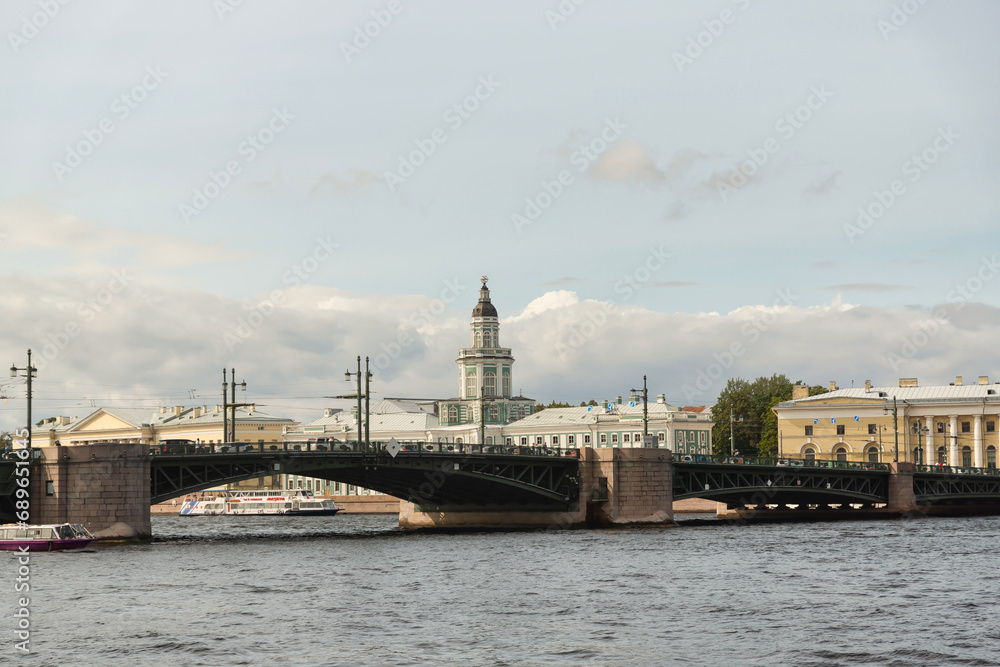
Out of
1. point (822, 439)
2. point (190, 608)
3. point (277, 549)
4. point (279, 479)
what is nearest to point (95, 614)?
point (190, 608)

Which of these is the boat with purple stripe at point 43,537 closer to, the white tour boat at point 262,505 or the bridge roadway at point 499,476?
the bridge roadway at point 499,476

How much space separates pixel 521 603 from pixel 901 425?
78.6 meters

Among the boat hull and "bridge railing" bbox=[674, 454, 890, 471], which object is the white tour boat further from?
the boat hull

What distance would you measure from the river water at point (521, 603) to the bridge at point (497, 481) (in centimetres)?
330

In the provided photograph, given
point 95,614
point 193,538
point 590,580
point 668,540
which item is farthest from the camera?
point 193,538

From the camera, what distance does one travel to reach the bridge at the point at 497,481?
179 ft

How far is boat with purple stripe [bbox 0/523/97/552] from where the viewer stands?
5084cm

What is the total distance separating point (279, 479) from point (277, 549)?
71733 millimetres

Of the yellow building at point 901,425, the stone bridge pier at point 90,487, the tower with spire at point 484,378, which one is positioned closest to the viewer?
the stone bridge pier at point 90,487

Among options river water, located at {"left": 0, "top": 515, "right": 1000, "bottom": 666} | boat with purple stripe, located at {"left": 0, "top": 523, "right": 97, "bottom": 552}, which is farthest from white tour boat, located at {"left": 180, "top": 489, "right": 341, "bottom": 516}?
boat with purple stripe, located at {"left": 0, "top": 523, "right": 97, "bottom": 552}

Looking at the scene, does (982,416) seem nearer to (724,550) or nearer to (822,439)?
(822,439)

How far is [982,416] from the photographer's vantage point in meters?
106

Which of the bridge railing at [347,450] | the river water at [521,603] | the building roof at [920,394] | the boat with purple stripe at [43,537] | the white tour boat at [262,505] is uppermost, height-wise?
the building roof at [920,394]

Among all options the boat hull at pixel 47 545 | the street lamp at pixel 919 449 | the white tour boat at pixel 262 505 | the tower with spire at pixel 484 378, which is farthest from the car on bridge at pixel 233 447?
the tower with spire at pixel 484 378
